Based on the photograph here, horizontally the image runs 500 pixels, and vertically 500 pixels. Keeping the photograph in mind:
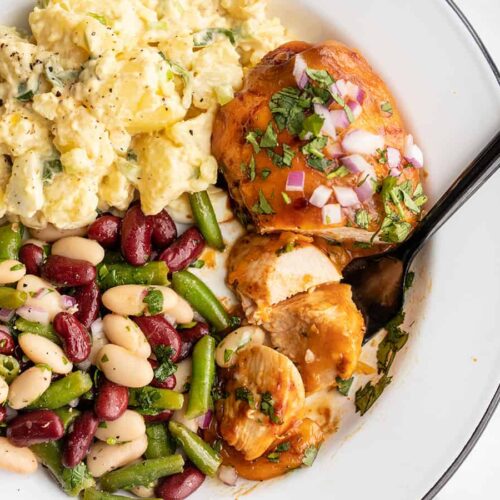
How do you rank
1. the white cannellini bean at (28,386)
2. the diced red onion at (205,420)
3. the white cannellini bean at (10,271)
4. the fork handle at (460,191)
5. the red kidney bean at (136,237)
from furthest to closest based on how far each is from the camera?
the diced red onion at (205,420)
the fork handle at (460,191)
the red kidney bean at (136,237)
the white cannellini bean at (10,271)
the white cannellini bean at (28,386)

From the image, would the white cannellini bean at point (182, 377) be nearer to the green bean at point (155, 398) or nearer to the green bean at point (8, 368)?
the green bean at point (155, 398)

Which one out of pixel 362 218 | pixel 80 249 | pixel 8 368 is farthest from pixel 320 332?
pixel 8 368

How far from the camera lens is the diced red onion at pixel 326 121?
13.5ft

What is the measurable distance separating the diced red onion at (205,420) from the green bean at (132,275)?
2.92ft

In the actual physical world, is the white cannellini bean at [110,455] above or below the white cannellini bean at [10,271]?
below

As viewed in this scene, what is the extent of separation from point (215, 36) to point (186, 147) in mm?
851

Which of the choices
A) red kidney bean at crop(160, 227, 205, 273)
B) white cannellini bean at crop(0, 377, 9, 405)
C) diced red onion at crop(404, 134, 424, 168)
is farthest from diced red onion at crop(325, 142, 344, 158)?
white cannellini bean at crop(0, 377, 9, 405)

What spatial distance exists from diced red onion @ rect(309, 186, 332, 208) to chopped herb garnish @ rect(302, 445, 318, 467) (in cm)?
156

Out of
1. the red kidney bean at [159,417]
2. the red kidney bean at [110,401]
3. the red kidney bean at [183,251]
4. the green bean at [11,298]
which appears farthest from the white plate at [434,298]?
the green bean at [11,298]

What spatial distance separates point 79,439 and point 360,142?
7.84 feet

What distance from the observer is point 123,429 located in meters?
4.17

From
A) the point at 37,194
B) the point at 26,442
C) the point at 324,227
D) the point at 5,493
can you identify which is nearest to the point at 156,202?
the point at 37,194

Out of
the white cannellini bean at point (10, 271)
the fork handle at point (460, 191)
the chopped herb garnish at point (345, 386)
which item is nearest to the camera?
the white cannellini bean at point (10, 271)

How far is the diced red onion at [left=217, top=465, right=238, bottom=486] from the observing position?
4.51 m
